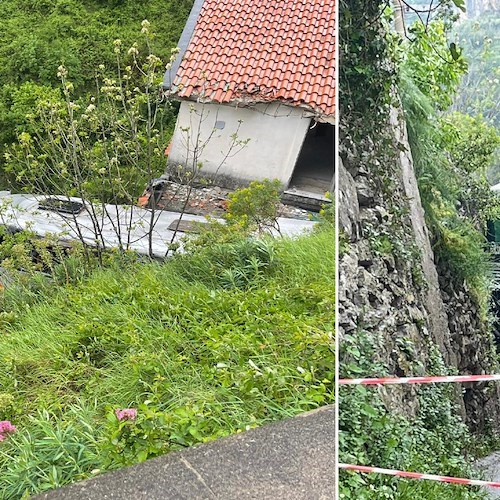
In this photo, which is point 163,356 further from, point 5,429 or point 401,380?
point 401,380

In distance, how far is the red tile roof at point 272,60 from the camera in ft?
21.4

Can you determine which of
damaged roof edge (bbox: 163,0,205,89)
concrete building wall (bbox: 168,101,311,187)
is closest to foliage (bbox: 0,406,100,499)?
concrete building wall (bbox: 168,101,311,187)

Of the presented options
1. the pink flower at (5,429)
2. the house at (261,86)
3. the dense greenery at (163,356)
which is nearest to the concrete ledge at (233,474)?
the dense greenery at (163,356)

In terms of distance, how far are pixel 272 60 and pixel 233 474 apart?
5533mm

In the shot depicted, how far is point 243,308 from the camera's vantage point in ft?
8.50

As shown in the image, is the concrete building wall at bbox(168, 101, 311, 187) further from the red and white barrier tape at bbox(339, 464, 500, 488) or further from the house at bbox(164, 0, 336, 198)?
the red and white barrier tape at bbox(339, 464, 500, 488)

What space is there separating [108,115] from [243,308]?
182cm

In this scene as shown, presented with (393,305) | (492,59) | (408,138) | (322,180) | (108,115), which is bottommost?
(322,180)

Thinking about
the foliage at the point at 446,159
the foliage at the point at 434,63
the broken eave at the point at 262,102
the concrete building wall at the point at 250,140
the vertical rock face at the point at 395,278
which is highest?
the foliage at the point at 434,63

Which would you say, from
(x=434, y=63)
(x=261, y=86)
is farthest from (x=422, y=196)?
(x=261, y=86)

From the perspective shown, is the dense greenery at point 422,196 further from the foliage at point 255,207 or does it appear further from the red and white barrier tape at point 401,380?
the foliage at point 255,207

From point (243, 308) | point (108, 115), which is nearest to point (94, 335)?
point (243, 308)

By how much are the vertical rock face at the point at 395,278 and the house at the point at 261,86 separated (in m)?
5.17

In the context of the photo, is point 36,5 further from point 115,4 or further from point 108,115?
point 108,115
